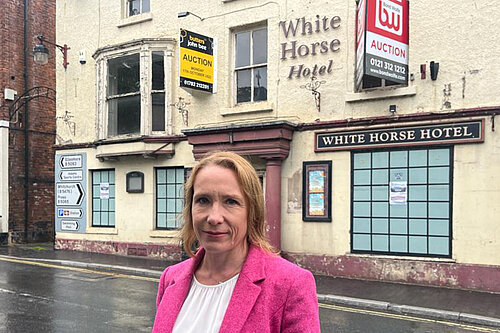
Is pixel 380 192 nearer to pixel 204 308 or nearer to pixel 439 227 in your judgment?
pixel 439 227

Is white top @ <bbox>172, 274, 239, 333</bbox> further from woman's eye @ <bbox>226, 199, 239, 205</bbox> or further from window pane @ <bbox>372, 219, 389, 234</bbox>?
window pane @ <bbox>372, 219, 389, 234</bbox>

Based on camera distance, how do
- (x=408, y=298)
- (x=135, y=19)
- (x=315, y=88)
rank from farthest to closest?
(x=135, y=19) < (x=315, y=88) < (x=408, y=298)

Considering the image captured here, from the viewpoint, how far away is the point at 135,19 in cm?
1470

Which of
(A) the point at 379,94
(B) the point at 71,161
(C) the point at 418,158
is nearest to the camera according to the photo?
(C) the point at 418,158

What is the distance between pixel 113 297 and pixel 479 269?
723cm

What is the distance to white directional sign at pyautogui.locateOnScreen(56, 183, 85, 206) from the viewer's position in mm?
A: 16031

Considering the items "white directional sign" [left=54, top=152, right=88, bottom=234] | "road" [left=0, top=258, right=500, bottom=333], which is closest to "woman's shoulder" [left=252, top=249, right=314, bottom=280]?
"road" [left=0, top=258, right=500, bottom=333]

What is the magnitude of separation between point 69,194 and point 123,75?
4699 millimetres

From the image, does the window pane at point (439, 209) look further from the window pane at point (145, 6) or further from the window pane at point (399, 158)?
the window pane at point (145, 6)

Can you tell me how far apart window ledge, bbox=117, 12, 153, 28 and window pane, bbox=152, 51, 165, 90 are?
129cm

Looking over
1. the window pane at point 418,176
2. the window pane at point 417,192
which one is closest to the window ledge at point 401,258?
the window pane at point 417,192

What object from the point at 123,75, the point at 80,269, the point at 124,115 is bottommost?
the point at 80,269

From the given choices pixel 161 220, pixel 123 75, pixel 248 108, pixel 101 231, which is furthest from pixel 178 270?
pixel 101 231

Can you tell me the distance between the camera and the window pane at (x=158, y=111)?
14062 millimetres
